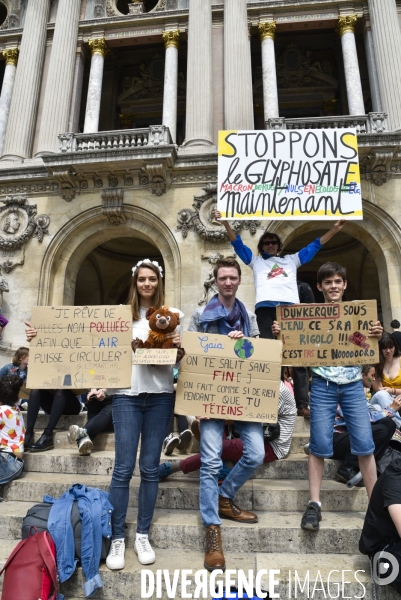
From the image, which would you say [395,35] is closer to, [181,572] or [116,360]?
[116,360]

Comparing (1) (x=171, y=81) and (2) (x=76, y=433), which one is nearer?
(2) (x=76, y=433)

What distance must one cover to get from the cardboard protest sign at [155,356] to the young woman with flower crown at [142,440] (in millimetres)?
138

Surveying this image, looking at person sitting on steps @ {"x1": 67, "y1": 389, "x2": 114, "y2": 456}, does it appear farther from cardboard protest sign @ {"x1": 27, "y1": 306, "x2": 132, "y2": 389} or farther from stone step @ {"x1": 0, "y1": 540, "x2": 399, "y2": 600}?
stone step @ {"x1": 0, "y1": 540, "x2": 399, "y2": 600}

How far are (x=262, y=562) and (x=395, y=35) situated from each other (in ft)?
49.7

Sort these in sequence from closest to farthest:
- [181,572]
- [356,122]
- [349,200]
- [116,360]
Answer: [181,572], [116,360], [349,200], [356,122]

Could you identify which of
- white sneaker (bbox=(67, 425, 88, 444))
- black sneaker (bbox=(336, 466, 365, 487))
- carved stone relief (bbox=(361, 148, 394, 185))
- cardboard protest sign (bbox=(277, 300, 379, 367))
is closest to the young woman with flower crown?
cardboard protest sign (bbox=(277, 300, 379, 367))

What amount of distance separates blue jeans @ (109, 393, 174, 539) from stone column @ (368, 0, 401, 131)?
39.2ft

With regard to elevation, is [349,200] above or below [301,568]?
above

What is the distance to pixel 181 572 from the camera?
3207 mm

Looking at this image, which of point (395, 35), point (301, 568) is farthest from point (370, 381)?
point (395, 35)

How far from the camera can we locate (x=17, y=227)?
40.9 ft

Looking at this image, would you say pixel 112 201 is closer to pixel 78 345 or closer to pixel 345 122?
pixel 345 122

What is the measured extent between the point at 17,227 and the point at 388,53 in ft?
41.1

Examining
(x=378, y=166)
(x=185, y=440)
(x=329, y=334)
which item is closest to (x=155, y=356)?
(x=329, y=334)
